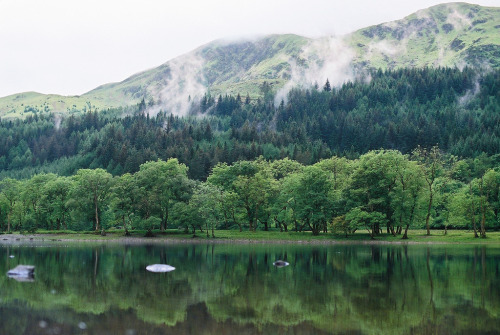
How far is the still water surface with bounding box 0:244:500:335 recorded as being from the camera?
25.1 m

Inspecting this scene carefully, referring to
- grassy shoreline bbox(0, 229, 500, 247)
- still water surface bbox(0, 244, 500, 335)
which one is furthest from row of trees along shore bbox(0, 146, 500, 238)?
still water surface bbox(0, 244, 500, 335)

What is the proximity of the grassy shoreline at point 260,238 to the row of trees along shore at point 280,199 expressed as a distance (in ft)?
8.03

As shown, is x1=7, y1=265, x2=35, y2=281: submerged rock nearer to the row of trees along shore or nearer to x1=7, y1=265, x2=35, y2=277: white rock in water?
x1=7, y1=265, x2=35, y2=277: white rock in water

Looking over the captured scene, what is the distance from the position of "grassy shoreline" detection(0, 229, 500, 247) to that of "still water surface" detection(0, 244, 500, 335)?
45.3m

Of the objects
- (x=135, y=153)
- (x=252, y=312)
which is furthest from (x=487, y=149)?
(x=252, y=312)

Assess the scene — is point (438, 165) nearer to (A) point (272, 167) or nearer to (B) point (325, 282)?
(A) point (272, 167)

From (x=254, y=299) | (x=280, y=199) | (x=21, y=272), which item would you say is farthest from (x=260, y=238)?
(x=254, y=299)

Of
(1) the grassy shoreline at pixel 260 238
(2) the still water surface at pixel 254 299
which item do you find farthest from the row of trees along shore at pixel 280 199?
(2) the still water surface at pixel 254 299

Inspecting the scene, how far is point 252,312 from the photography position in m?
28.6

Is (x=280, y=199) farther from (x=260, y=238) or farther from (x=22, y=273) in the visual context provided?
(x=22, y=273)

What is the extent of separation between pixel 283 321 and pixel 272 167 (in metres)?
121

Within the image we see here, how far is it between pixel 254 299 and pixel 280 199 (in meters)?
83.2

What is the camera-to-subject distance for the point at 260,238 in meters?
107

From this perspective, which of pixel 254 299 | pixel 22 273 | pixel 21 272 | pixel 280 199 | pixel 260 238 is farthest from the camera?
pixel 280 199
